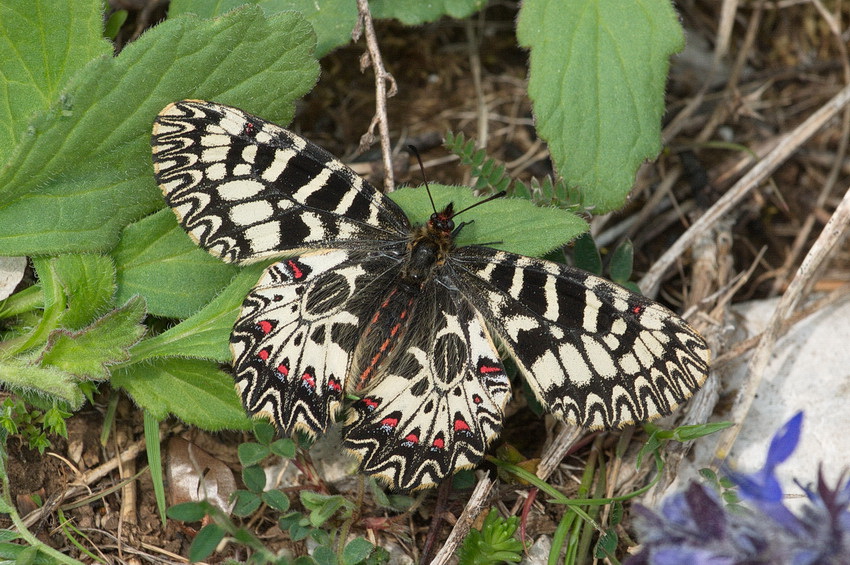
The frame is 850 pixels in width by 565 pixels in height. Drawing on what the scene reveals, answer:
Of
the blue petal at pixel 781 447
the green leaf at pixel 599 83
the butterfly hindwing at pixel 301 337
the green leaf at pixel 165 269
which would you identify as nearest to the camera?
the blue petal at pixel 781 447

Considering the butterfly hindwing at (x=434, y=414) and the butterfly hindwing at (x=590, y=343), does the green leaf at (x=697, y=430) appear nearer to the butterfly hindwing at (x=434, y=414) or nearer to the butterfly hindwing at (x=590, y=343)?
the butterfly hindwing at (x=590, y=343)

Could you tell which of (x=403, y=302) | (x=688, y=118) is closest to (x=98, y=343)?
(x=403, y=302)

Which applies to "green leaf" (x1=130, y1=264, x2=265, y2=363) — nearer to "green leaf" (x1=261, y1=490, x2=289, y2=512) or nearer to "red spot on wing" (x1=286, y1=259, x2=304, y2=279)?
"red spot on wing" (x1=286, y1=259, x2=304, y2=279)

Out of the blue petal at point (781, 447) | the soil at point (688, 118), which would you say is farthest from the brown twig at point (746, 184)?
the blue petal at point (781, 447)

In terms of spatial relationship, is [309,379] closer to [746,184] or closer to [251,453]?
[251,453]

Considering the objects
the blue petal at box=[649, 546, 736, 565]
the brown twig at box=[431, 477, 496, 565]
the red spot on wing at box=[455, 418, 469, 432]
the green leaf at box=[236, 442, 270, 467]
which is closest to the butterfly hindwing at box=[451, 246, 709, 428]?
the red spot on wing at box=[455, 418, 469, 432]

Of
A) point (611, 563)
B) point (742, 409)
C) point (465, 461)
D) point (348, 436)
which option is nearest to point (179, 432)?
point (348, 436)
